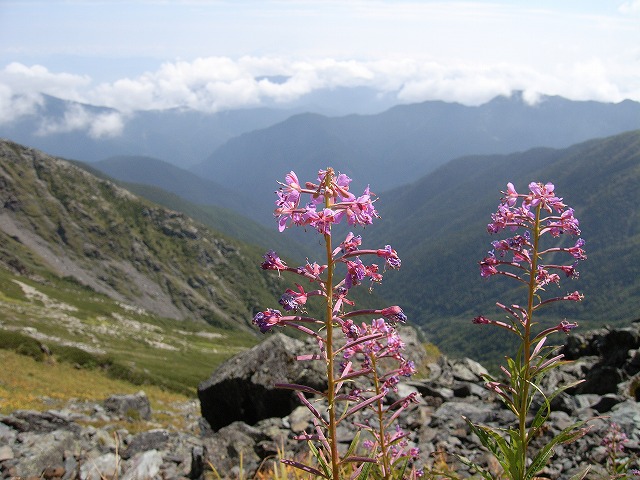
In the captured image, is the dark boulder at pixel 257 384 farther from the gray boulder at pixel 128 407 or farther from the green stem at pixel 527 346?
the gray boulder at pixel 128 407

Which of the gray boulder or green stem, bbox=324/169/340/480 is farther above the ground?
green stem, bbox=324/169/340/480

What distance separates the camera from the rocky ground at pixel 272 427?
10.2 m

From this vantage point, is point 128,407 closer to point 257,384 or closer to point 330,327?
point 257,384

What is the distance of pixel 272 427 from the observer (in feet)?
46.8

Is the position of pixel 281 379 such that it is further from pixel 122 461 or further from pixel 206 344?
pixel 206 344

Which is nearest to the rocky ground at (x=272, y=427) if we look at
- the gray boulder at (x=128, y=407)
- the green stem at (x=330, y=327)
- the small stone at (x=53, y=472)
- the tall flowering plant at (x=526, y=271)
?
the small stone at (x=53, y=472)

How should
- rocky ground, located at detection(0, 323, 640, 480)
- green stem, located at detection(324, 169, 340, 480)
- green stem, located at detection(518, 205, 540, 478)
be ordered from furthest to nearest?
rocky ground, located at detection(0, 323, 640, 480)
green stem, located at detection(518, 205, 540, 478)
green stem, located at detection(324, 169, 340, 480)

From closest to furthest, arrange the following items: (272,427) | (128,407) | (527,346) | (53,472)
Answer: (527,346) < (53,472) < (272,427) < (128,407)

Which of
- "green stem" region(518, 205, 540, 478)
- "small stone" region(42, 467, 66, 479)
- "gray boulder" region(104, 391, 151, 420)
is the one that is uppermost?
"green stem" region(518, 205, 540, 478)

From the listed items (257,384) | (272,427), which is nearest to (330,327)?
(272,427)

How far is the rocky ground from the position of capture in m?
10.2

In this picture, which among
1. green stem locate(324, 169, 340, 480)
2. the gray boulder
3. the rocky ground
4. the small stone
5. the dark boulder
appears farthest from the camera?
the gray boulder

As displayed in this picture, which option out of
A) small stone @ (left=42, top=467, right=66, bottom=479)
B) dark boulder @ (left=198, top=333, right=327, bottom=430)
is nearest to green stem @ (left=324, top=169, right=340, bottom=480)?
small stone @ (left=42, top=467, right=66, bottom=479)

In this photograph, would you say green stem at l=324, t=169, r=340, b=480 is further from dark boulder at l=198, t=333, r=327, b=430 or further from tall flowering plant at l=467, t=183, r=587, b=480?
dark boulder at l=198, t=333, r=327, b=430
